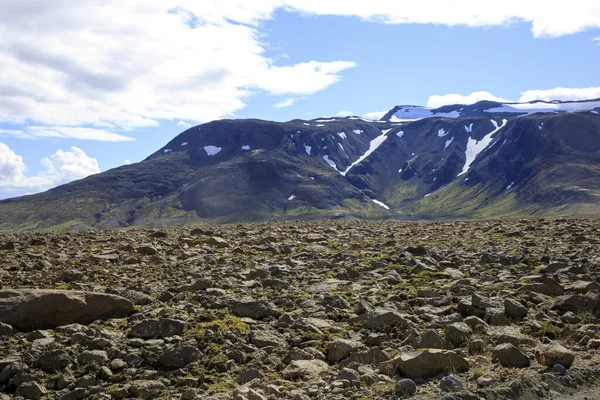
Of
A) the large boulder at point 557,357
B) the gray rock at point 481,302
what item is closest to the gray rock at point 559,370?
the large boulder at point 557,357

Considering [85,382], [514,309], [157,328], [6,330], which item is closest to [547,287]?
[514,309]

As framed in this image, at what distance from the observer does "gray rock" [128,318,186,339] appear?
38.9 feet

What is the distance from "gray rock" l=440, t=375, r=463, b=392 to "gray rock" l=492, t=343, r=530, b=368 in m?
1.56

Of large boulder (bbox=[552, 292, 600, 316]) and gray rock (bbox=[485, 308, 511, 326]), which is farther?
large boulder (bbox=[552, 292, 600, 316])

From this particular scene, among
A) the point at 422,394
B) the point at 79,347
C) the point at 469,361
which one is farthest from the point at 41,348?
the point at 469,361

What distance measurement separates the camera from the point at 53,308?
12359mm

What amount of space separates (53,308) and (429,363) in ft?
29.2

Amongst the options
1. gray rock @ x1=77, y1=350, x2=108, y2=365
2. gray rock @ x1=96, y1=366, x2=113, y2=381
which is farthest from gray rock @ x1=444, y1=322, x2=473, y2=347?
gray rock @ x1=77, y1=350, x2=108, y2=365

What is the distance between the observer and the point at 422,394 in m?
9.55

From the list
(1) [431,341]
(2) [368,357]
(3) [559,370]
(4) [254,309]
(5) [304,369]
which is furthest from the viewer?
(4) [254,309]

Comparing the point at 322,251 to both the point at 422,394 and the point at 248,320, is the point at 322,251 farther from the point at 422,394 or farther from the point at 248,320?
the point at 422,394

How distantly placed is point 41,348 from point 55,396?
182 cm

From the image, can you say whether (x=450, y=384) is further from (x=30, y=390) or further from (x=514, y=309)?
(x=30, y=390)

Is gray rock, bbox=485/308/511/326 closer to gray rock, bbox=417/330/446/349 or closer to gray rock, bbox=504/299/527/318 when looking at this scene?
A: gray rock, bbox=504/299/527/318
